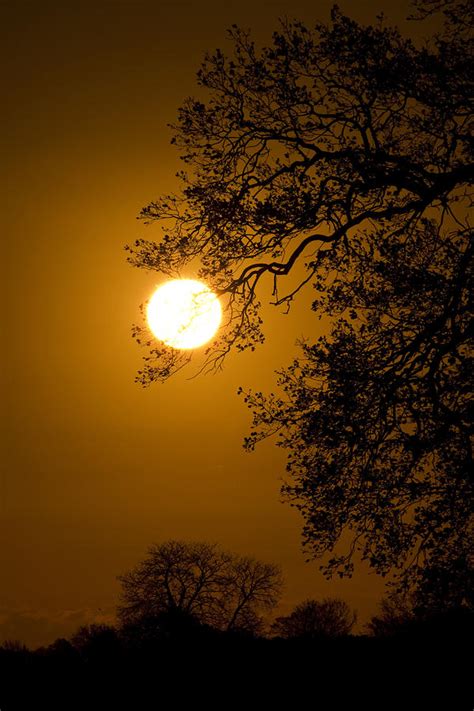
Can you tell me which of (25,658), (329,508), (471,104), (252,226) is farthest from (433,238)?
(25,658)

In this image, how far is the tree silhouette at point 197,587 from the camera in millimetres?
51750

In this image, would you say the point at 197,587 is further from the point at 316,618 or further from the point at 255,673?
the point at 255,673

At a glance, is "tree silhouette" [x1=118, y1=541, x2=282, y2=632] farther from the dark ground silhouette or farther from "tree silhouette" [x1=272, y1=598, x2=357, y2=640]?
the dark ground silhouette

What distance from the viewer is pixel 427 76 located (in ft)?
38.9

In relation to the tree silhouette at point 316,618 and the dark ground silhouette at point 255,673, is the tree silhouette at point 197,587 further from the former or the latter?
the dark ground silhouette at point 255,673

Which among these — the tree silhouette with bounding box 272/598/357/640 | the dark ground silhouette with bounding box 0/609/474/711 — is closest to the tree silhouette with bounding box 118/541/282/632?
the tree silhouette with bounding box 272/598/357/640

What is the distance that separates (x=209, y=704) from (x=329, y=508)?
12.6 feet

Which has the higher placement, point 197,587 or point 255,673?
point 197,587

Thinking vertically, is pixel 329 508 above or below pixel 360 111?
below

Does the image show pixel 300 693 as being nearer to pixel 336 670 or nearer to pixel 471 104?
pixel 336 670

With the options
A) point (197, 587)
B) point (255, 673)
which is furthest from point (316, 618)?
point (255, 673)

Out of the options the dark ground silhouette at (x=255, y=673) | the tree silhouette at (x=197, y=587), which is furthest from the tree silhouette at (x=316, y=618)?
the dark ground silhouette at (x=255, y=673)

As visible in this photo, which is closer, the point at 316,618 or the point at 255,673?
the point at 255,673

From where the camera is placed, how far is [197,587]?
5378cm
